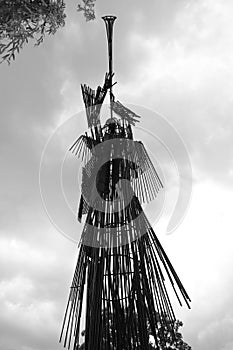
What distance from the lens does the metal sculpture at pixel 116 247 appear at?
16.3 feet

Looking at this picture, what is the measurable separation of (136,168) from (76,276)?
134 centimetres

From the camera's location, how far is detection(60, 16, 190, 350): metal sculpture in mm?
4969

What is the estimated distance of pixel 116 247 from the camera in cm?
517

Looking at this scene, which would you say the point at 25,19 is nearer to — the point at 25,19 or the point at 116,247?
the point at 25,19

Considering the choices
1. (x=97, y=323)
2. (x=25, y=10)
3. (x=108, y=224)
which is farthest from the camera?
(x=108, y=224)

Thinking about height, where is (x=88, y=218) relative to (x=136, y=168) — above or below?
below

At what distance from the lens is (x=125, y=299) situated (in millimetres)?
5051

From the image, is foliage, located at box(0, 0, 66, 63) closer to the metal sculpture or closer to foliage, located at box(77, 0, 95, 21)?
foliage, located at box(77, 0, 95, 21)

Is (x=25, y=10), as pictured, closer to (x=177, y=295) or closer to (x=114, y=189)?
(x=114, y=189)

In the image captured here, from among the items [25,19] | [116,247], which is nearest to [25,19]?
[25,19]

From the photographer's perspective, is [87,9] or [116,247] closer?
[87,9]

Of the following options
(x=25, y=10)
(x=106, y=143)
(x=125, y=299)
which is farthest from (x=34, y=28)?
(x=125, y=299)

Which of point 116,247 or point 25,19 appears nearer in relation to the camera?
point 25,19

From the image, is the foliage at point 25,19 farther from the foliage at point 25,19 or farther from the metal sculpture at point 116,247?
the metal sculpture at point 116,247
